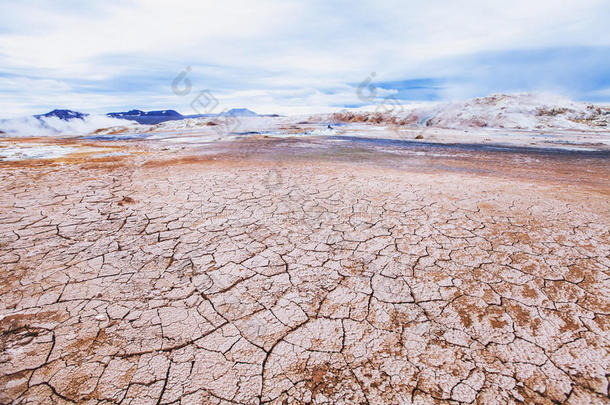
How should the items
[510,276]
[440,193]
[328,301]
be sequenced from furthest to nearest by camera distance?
[440,193], [510,276], [328,301]

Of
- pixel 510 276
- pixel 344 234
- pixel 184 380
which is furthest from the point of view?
pixel 344 234

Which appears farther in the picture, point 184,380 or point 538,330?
point 538,330

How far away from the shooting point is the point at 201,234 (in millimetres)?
3424

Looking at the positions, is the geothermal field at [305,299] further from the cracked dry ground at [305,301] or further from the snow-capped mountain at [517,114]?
the snow-capped mountain at [517,114]

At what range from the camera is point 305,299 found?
2.28 metres

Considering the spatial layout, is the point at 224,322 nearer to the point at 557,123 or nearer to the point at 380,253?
the point at 380,253

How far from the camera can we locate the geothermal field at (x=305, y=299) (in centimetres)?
159

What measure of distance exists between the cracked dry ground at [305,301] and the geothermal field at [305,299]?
0.04 feet

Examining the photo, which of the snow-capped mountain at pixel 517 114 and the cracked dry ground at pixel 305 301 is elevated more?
the snow-capped mountain at pixel 517 114

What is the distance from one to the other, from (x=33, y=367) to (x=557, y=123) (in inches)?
1661

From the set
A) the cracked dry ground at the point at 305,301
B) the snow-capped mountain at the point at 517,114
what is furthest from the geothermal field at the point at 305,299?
the snow-capped mountain at the point at 517,114

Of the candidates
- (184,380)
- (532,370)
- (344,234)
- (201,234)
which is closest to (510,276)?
(532,370)

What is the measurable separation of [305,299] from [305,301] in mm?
25

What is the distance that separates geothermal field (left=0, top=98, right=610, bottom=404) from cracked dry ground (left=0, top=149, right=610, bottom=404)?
14 millimetres
